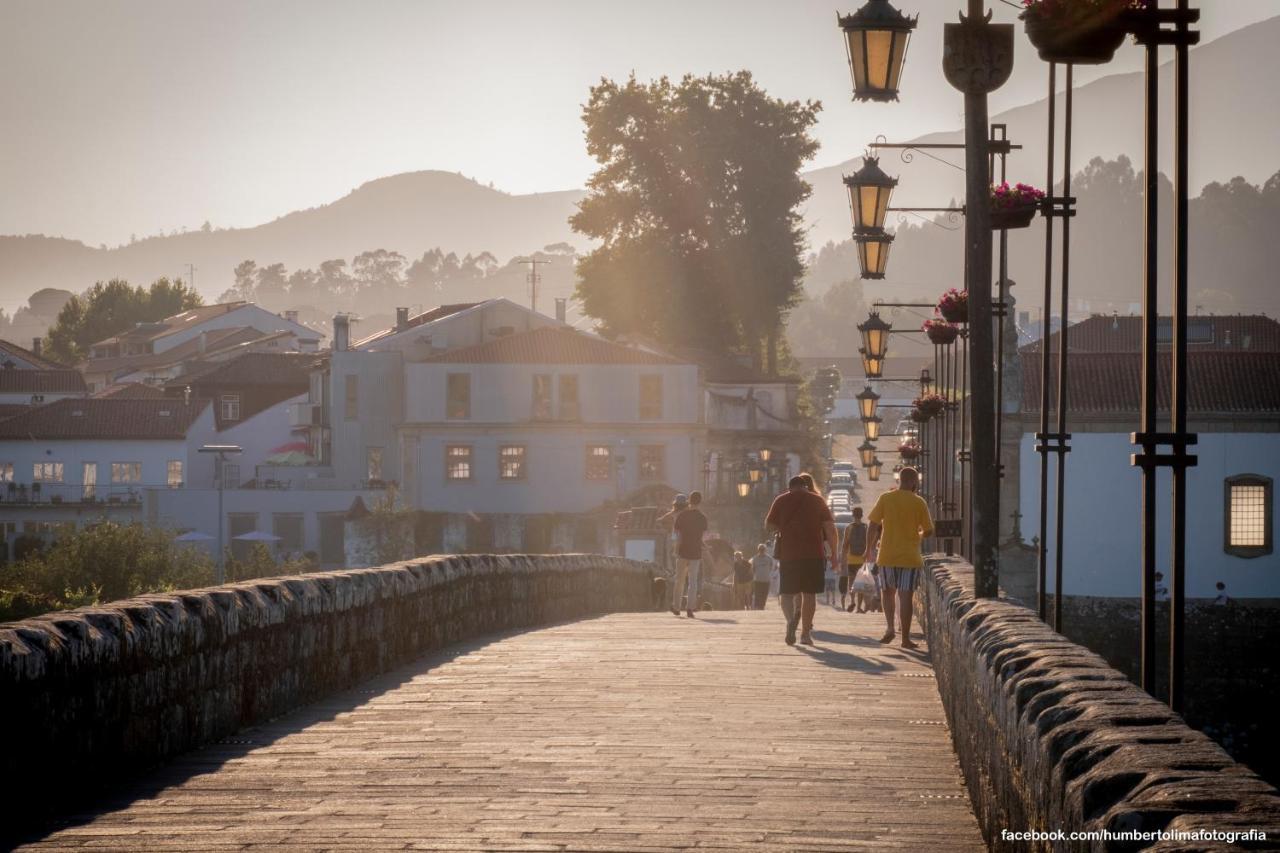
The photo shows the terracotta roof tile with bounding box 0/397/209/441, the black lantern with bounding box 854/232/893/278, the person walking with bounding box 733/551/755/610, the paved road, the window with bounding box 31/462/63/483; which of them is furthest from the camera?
the window with bounding box 31/462/63/483

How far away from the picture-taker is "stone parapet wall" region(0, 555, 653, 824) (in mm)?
6820

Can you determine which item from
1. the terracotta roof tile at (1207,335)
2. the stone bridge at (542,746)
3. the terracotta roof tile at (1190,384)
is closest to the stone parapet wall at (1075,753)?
the stone bridge at (542,746)

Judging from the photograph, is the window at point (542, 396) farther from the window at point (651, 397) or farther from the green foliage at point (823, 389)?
the green foliage at point (823, 389)

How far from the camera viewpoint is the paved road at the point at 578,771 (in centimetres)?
664

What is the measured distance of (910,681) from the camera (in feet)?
40.6

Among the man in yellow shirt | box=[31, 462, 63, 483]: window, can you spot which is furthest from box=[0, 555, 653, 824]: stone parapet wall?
box=[31, 462, 63, 483]: window

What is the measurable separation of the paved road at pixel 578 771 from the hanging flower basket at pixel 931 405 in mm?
12590

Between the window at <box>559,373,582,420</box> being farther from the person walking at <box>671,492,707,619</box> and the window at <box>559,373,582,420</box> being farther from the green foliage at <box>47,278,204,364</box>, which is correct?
the green foliage at <box>47,278,204,364</box>

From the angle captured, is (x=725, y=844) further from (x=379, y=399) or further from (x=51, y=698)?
(x=379, y=399)

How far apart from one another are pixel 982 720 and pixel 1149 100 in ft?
9.02

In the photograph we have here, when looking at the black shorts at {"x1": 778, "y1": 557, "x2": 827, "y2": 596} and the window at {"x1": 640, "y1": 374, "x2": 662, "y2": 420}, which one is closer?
the black shorts at {"x1": 778, "y1": 557, "x2": 827, "y2": 596}

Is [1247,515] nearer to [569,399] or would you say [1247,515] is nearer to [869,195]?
[569,399]

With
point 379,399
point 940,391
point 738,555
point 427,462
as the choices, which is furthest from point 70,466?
point 940,391

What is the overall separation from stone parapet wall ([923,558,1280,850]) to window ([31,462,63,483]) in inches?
3102
